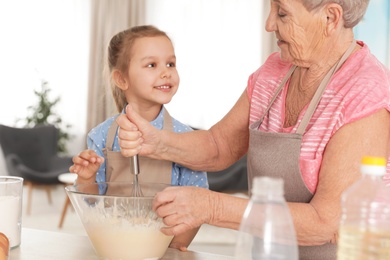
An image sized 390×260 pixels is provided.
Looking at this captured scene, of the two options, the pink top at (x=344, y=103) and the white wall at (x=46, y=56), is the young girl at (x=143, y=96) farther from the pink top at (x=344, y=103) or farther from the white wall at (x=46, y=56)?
the white wall at (x=46, y=56)

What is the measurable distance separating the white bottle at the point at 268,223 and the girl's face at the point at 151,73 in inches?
49.8

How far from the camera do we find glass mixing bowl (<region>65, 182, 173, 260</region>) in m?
1.66

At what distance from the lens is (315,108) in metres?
1.87

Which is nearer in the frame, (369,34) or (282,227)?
(282,227)

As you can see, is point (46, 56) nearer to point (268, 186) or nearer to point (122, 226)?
point (122, 226)

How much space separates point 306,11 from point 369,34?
5.57 metres

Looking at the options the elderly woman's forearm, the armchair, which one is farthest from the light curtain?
the elderly woman's forearm

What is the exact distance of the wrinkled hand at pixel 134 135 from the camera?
191 cm

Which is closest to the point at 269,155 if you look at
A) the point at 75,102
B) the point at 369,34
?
the point at 369,34

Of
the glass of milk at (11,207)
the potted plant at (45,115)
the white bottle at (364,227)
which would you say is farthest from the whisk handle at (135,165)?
the potted plant at (45,115)

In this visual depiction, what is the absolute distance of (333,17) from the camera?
184 cm

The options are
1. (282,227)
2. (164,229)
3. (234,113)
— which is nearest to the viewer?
(282,227)

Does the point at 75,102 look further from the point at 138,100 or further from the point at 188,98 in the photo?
the point at 138,100

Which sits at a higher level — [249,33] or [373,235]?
[249,33]
